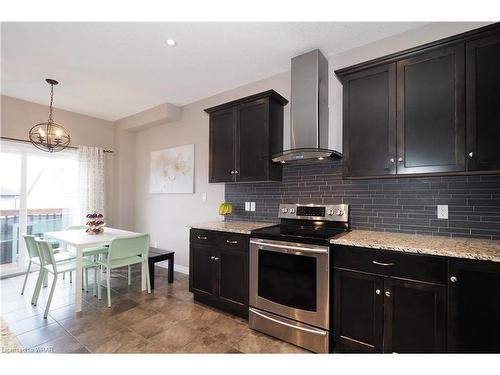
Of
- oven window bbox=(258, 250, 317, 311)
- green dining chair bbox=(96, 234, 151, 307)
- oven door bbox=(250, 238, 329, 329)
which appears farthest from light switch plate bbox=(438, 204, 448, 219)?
green dining chair bbox=(96, 234, 151, 307)

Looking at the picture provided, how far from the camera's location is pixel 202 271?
9.39ft

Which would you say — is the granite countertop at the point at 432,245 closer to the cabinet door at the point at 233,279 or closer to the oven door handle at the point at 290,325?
the oven door handle at the point at 290,325

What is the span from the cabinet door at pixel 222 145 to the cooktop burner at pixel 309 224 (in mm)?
830

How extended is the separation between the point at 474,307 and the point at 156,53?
3.45 metres

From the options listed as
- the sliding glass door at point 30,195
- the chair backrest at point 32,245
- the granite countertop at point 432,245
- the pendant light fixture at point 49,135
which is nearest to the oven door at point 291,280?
the granite countertop at point 432,245

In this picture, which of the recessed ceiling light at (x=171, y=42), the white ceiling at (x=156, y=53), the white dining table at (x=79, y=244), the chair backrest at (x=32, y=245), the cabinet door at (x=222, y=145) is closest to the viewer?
the white ceiling at (x=156, y=53)

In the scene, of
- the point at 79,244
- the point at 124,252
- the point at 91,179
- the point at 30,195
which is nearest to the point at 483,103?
the point at 124,252

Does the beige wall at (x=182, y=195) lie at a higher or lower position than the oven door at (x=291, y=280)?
higher

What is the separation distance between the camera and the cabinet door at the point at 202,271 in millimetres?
2764

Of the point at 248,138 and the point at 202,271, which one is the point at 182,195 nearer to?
the point at 202,271

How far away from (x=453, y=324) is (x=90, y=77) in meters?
4.42

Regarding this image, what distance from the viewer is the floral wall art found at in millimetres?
4066
